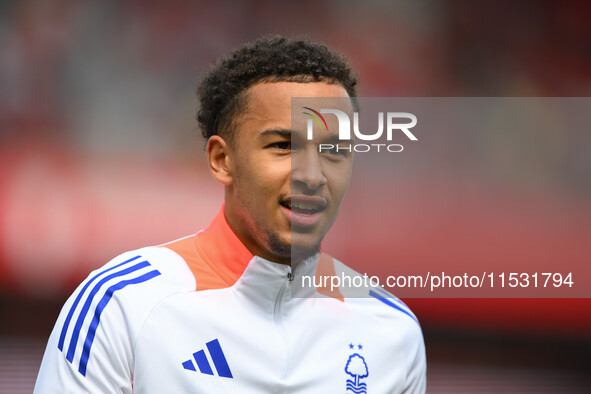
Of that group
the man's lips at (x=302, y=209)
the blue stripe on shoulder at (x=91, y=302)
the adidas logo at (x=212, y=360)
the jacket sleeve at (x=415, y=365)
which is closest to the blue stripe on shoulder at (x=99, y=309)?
the blue stripe on shoulder at (x=91, y=302)

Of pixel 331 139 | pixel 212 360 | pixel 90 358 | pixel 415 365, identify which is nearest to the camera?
pixel 90 358

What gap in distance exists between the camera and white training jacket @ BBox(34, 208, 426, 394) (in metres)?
1.44

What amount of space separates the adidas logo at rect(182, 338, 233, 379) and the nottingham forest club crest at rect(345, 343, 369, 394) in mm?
298

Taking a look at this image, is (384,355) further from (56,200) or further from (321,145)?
(56,200)

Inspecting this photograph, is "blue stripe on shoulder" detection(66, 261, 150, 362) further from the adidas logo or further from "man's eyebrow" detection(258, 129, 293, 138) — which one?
"man's eyebrow" detection(258, 129, 293, 138)

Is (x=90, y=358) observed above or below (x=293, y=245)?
below

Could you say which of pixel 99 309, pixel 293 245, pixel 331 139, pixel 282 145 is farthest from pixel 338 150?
pixel 99 309

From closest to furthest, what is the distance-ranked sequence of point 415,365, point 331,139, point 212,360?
point 212,360, point 331,139, point 415,365

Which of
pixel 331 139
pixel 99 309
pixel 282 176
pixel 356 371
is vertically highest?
pixel 331 139

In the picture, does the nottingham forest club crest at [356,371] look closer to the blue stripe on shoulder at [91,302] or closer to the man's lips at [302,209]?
the man's lips at [302,209]

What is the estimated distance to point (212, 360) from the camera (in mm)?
1516

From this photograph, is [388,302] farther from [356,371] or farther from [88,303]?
[88,303]

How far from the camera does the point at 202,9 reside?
13.3ft

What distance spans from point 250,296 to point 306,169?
13.1 inches
